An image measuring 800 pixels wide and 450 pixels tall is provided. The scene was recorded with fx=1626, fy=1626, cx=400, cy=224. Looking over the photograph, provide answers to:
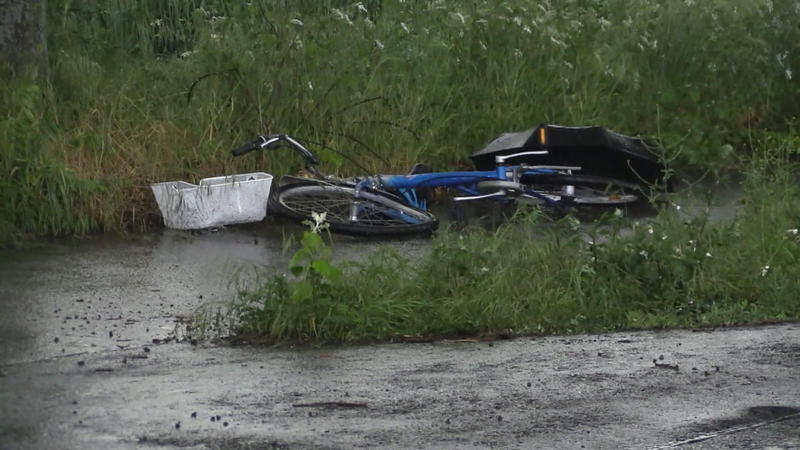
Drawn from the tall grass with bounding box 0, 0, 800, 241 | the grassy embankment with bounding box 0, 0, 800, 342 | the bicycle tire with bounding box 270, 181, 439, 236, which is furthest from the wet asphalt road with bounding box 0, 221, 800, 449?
the tall grass with bounding box 0, 0, 800, 241

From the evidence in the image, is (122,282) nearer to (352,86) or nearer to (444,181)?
(444,181)

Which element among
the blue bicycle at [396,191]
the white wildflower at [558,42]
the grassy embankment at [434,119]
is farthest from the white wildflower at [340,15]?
the white wildflower at [558,42]

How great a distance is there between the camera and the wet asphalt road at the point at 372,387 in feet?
22.3

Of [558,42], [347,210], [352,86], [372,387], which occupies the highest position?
[558,42]

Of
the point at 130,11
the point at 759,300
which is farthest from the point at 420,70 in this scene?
the point at 759,300

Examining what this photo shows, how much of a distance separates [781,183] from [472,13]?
4563mm

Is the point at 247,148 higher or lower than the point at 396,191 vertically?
higher

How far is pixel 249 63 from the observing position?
1405 centimetres

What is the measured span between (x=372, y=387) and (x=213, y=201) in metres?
5.18

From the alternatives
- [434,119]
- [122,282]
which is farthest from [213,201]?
[434,119]

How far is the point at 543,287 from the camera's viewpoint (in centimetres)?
973

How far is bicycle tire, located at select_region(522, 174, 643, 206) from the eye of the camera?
44.2 ft

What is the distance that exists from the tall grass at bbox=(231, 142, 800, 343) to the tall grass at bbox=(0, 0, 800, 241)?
8.75 ft

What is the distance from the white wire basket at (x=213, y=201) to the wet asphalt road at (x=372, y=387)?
2283 mm
